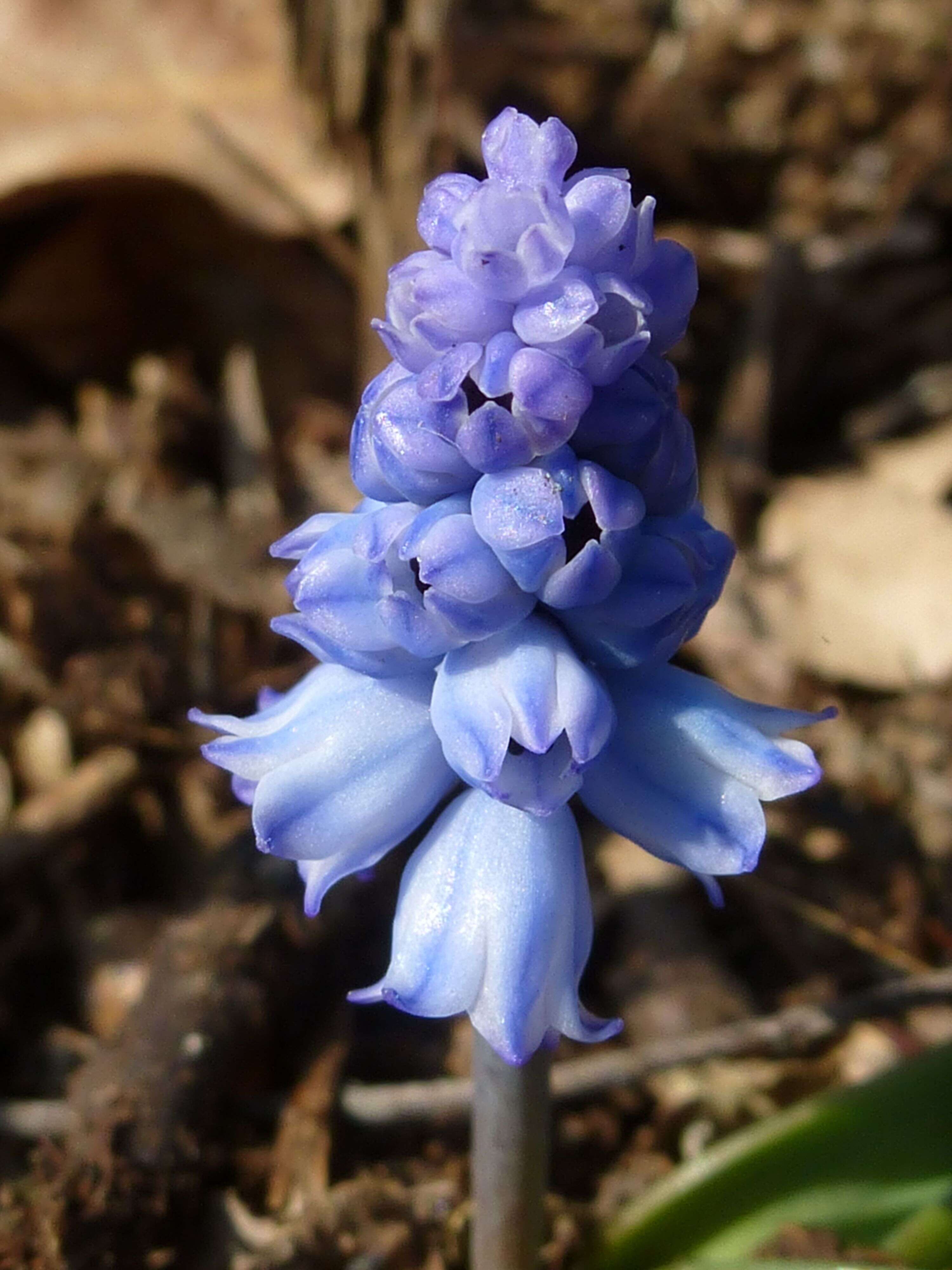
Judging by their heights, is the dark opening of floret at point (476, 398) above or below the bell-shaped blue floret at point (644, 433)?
above

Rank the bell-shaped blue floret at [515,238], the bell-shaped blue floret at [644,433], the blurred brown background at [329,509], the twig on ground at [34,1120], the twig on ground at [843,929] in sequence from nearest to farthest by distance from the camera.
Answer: the bell-shaped blue floret at [515,238] → the bell-shaped blue floret at [644,433] → the twig on ground at [34,1120] → the blurred brown background at [329,509] → the twig on ground at [843,929]

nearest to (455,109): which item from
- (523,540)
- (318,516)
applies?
(318,516)

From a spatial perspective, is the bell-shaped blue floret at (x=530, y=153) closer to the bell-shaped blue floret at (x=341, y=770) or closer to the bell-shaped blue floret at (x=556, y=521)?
Answer: the bell-shaped blue floret at (x=556, y=521)

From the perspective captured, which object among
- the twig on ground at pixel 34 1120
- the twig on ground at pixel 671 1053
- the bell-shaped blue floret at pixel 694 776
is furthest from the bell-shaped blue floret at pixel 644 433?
the twig on ground at pixel 34 1120

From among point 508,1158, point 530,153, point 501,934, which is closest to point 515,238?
point 530,153

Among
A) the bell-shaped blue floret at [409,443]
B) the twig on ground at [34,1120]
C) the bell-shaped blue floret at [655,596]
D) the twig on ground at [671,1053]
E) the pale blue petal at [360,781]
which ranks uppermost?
the bell-shaped blue floret at [409,443]

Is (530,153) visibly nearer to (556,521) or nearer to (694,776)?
(556,521)
